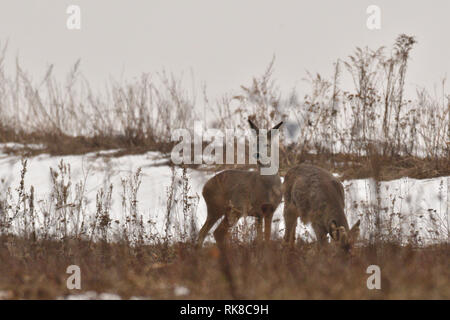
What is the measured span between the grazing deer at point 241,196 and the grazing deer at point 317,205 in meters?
0.63

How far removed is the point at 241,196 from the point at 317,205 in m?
1.80

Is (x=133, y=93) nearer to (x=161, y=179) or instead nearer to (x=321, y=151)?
(x=161, y=179)

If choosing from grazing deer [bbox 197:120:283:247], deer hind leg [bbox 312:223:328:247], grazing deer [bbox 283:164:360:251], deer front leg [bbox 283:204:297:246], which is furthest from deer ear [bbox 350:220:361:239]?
grazing deer [bbox 197:120:283:247]

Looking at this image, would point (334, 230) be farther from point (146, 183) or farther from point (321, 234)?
point (146, 183)

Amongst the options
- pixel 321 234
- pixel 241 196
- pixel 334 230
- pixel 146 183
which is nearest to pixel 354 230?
pixel 334 230

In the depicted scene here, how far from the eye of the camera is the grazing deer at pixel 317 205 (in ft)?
19.5

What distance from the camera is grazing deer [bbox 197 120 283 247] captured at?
26.4 ft

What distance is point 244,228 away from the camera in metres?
6.66

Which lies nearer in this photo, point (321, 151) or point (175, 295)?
point (175, 295)

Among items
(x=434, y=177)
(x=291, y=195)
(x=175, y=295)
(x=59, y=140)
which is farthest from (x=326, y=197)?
(x=59, y=140)

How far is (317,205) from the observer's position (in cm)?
654

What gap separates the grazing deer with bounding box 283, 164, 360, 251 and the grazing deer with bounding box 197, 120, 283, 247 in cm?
63
